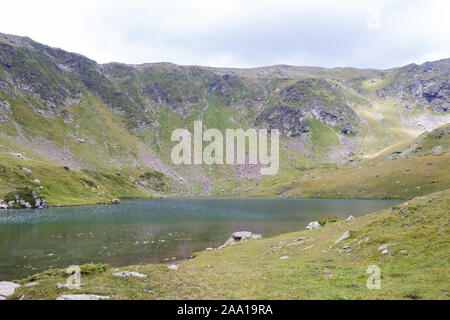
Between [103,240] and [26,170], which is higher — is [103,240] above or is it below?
below

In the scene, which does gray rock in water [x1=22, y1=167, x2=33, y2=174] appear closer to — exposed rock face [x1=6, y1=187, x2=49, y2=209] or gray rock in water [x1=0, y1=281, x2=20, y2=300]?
exposed rock face [x1=6, y1=187, x2=49, y2=209]

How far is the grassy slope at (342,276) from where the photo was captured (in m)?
14.9

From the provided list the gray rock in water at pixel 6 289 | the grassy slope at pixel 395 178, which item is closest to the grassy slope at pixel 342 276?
the gray rock in water at pixel 6 289

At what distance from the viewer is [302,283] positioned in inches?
690

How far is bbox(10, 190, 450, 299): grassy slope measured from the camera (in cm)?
1493

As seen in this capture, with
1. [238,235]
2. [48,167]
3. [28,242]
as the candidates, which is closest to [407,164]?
[238,235]

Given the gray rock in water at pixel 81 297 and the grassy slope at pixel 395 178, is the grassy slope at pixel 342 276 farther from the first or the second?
the grassy slope at pixel 395 178

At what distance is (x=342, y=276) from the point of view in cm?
1845

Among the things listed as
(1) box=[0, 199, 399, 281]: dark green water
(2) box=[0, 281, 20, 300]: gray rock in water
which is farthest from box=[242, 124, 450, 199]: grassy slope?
(2) box=[0, 281, 20, 300]: gray rock in water

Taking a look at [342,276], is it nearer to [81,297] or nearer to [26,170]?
[81,297]
